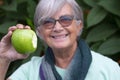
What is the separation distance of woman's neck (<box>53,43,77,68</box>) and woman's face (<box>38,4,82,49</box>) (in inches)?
3.1

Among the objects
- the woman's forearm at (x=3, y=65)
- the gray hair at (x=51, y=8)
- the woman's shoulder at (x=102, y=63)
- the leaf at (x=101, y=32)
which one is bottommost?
the leaf at (x=101, y=32)

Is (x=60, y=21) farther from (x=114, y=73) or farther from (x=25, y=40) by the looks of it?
(x=114, y=73)

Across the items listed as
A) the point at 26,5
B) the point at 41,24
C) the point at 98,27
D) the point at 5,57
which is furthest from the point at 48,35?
the point at 26,5

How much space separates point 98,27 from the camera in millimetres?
4531

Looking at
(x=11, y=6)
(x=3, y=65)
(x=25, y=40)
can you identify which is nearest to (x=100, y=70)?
(x=25, y=40)

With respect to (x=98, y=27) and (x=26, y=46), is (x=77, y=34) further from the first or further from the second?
(x=98, y=27)

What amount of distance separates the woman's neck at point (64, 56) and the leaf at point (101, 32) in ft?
3.53

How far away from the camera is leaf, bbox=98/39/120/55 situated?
4.33 m

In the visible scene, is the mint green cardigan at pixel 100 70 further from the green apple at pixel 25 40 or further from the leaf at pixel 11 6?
the leaf at pixel 11 6

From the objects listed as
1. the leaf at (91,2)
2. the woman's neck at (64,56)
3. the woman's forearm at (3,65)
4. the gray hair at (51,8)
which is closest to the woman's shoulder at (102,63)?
the woman's neck at (64,56)

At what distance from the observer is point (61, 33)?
318cm

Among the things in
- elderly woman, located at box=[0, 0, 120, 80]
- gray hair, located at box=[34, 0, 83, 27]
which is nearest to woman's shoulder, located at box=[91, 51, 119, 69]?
elderly woman, located at box=[0, 0, 120, 80]

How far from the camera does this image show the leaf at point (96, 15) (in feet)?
14.2

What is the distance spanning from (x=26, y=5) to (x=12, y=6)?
26cm
